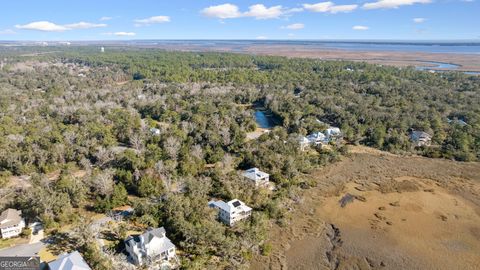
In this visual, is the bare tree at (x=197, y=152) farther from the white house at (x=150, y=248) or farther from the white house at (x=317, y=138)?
the white house at (x=317, y=138)

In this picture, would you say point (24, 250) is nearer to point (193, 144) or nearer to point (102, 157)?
point (102, 157)

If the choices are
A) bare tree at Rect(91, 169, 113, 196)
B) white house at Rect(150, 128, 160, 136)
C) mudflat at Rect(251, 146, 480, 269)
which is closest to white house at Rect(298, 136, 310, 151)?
mudflat at Rect(251, 146, 480, 269)

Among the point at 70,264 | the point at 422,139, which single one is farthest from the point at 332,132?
the point at 70,264

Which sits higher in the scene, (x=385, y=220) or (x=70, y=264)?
(x=70, y=264)

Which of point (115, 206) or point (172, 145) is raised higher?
point (172, 145)

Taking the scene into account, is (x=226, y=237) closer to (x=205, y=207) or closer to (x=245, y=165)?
(x=205, y=207)

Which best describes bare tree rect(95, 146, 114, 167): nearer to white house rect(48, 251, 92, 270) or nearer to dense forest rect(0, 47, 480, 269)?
dense forest rect(0, 47, 480, 269)

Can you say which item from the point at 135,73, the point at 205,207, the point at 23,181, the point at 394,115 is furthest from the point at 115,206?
the point at 135,73
